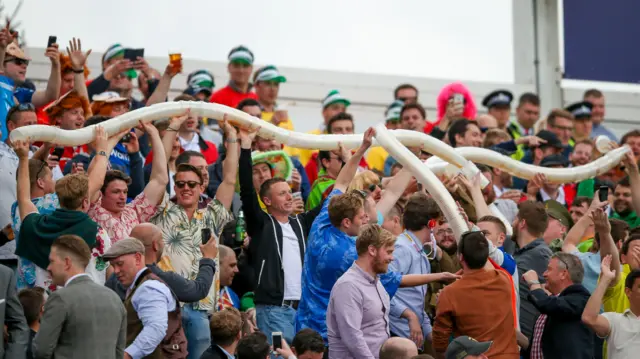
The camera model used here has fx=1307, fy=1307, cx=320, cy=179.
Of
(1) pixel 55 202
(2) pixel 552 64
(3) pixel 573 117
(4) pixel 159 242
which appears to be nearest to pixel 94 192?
(1) pixel 55 202

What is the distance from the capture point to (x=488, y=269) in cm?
945

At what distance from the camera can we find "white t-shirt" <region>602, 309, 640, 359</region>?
32.1ft

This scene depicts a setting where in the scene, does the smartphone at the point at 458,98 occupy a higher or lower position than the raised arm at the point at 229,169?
higher

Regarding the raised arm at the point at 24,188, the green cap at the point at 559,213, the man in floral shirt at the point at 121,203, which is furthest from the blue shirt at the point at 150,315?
the green cap at the point at 559,213

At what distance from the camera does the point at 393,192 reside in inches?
425

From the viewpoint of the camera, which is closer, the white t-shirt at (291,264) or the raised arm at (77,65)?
the white t-shirt at (291,264)

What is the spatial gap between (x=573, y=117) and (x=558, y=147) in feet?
8.68

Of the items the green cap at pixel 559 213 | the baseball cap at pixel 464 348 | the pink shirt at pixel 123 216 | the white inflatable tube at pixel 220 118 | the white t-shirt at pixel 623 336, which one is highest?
the white inflatable tube at pixel 220 118

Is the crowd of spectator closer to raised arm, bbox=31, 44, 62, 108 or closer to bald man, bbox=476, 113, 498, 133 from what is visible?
raised arm, bbox=31, 44, 62, 108

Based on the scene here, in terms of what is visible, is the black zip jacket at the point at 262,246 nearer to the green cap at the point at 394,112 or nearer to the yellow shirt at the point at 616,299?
the yellow shirt at the point at 616,299

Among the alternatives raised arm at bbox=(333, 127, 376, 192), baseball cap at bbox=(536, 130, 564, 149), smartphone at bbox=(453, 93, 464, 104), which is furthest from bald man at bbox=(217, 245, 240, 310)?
smartphone at bbox=(453, 93, 464, 104)

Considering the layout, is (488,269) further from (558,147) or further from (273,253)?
(558,147)

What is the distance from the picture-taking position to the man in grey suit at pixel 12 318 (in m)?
8.72

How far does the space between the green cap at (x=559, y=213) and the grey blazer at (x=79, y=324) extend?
16.8 ft
